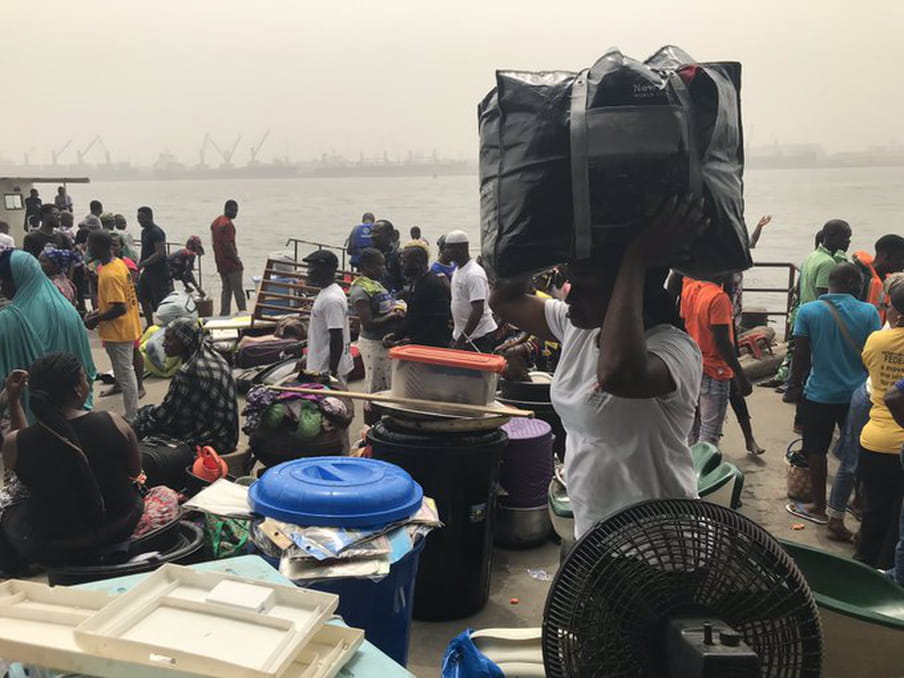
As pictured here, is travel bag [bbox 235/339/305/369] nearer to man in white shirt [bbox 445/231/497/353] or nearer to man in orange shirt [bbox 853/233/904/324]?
man in white shirt [bbox 445/231/497/353]

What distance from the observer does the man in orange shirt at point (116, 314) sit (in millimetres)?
7105

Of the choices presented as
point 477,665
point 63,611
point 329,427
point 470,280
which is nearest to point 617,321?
point 477,665

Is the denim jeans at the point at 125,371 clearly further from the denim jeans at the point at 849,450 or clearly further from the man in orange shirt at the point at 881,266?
the man in orange shirt at the point at 881,266

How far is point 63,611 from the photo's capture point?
175cm

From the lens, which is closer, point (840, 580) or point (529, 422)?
point (840, 580)

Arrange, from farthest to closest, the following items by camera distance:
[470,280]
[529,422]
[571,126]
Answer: [470,280]
[529,422]
[571,126]

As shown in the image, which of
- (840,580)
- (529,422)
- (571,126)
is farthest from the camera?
(529,422)

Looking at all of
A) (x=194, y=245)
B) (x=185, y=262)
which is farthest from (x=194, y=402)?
(x=194, y=245)

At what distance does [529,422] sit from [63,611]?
12.1 feet

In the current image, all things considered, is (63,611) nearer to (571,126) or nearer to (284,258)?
(571,126)

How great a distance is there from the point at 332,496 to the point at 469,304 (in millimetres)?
4339

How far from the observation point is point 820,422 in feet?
17.7

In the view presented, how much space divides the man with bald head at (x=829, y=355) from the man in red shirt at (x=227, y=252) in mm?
10288

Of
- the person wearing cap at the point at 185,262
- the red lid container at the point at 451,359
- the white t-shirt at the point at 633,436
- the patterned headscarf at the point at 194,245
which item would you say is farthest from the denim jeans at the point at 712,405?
the patterned headscarf at the point at 194,245
